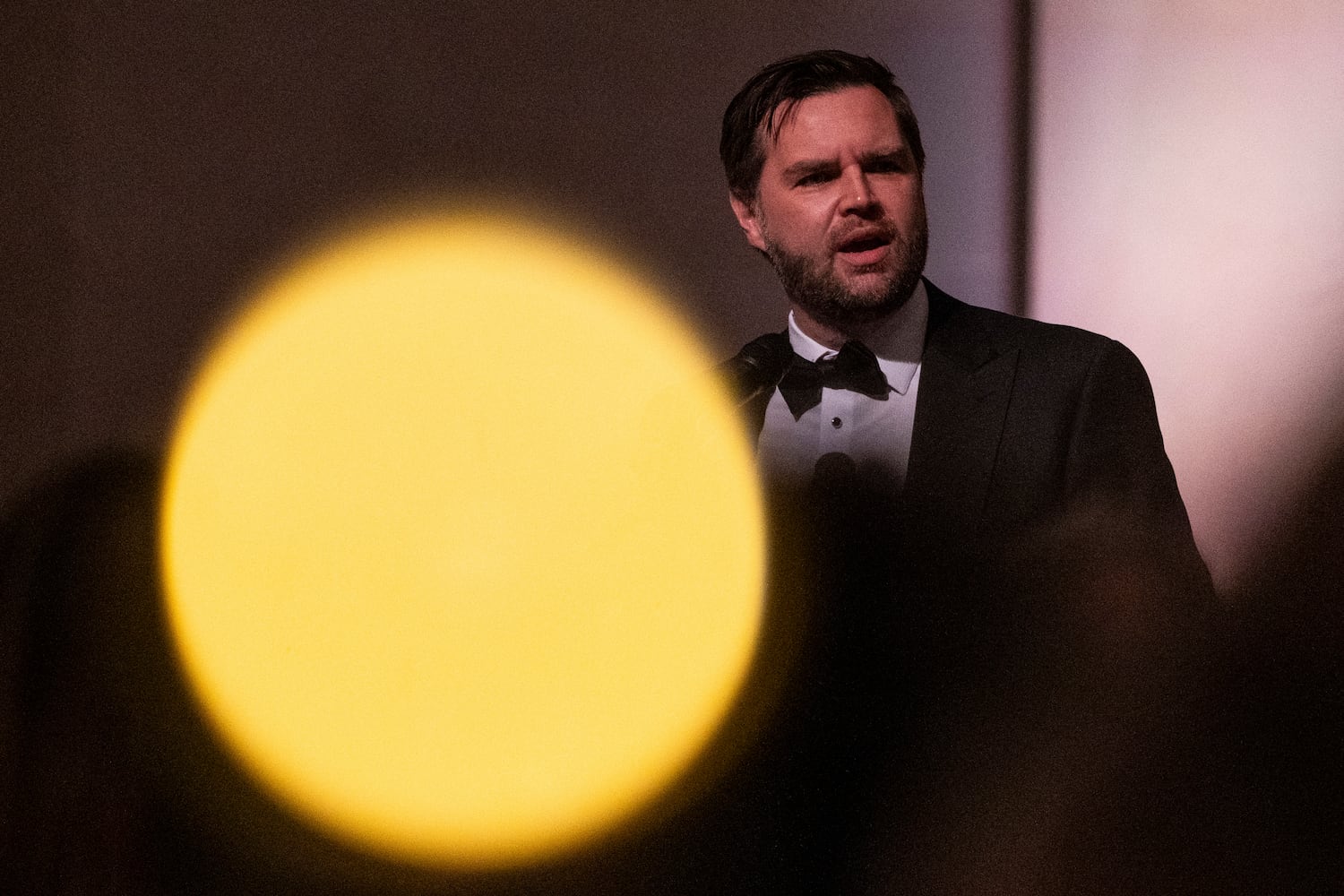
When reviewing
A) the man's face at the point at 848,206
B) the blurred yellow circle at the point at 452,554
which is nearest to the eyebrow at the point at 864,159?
the man's face at the point at 848,206

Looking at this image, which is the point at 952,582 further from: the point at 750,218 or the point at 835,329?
the point at 750,218

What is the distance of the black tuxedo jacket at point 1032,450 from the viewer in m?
1.08

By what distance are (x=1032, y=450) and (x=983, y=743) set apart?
13.6 inches

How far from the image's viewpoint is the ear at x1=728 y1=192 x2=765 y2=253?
1.24 m

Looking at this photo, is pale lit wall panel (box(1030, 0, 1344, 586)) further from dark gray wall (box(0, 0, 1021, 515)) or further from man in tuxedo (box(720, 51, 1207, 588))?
man in tuxedo (box(720, 51, 1207, 588))

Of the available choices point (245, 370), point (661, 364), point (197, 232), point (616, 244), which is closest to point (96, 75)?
point (197, 232)

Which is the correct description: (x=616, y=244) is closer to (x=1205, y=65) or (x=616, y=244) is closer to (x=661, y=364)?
(x=661, y=364)

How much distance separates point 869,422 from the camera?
117cm

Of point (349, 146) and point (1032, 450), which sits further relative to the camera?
point (349, 146)

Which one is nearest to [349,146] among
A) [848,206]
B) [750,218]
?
[750,218]

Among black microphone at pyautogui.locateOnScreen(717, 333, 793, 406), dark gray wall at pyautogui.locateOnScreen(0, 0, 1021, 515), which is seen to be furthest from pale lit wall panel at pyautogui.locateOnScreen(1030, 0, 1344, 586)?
black microphone at pyautogui.locateOnScreen(717, 333, 793, 406)

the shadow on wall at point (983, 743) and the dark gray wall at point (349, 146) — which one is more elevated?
the dark gray wall at point (349, 146)

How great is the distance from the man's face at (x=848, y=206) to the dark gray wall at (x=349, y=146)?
173mm

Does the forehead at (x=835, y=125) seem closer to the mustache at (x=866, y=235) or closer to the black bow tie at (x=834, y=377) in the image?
the mustache at (x=866, y=235)
